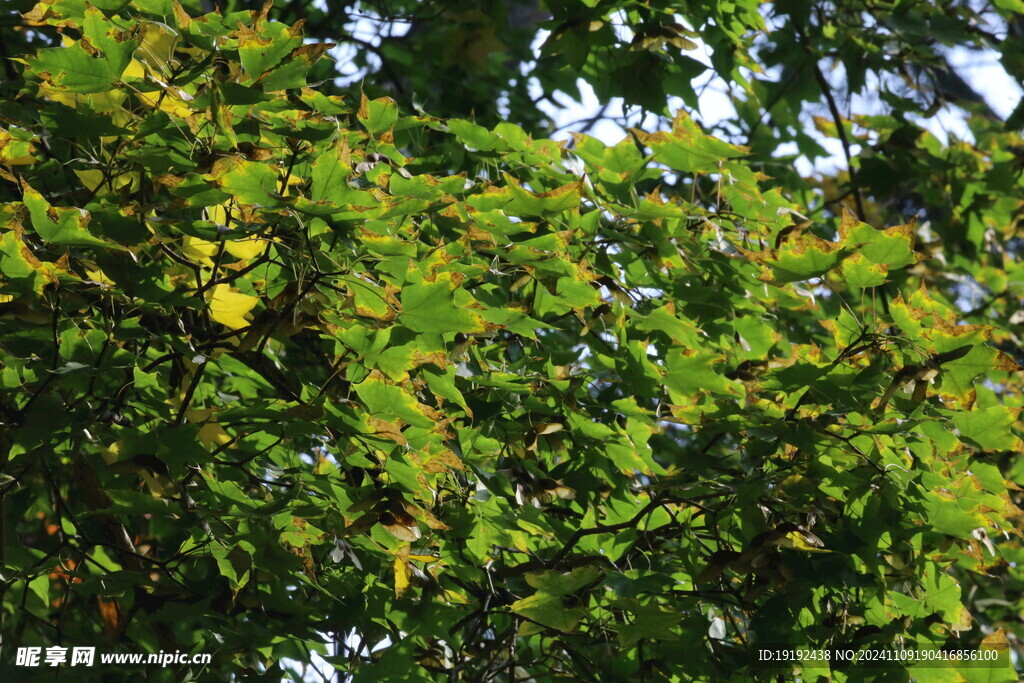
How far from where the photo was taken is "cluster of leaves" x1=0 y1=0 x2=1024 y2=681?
1.48 meters

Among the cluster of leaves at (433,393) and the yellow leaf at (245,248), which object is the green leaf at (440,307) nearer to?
the cluster of leaves at (433,393)

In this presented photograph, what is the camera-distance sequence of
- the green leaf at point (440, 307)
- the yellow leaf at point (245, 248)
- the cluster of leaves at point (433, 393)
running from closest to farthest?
the green leaf at point (440, 307), the cluster of leaves at point (433, 393), the yellow leaf at point (245, 248)

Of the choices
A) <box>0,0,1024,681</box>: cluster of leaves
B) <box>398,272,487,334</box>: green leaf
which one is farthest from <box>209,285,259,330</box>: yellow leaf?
<box>398,272,487,334</box>: green leaf


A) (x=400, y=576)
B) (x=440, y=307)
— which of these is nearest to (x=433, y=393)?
(x=440, y=307)

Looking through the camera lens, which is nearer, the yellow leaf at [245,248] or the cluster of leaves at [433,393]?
the cluster of leaves at [433,393]

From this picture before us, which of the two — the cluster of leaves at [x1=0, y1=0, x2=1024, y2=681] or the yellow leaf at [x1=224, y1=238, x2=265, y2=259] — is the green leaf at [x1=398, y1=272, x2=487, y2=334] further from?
the yellow leaf at [x1=224, y1=238, x2=265, y2=259]

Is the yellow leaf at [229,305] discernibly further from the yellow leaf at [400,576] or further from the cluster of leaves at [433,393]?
the yellow leaf at [400,576]

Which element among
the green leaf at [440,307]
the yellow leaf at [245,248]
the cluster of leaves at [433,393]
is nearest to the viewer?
the green leaf at [440,307]

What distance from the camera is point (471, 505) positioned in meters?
1.71

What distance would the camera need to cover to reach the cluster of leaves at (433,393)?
1479mm

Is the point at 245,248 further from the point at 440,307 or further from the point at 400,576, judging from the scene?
the point at 400,576

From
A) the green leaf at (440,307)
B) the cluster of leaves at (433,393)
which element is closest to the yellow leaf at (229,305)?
the cluster of leaves at (433,393)

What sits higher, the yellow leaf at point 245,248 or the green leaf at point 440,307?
the yellow leaf at point 245,248

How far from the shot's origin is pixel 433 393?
→ 1.58 meters
